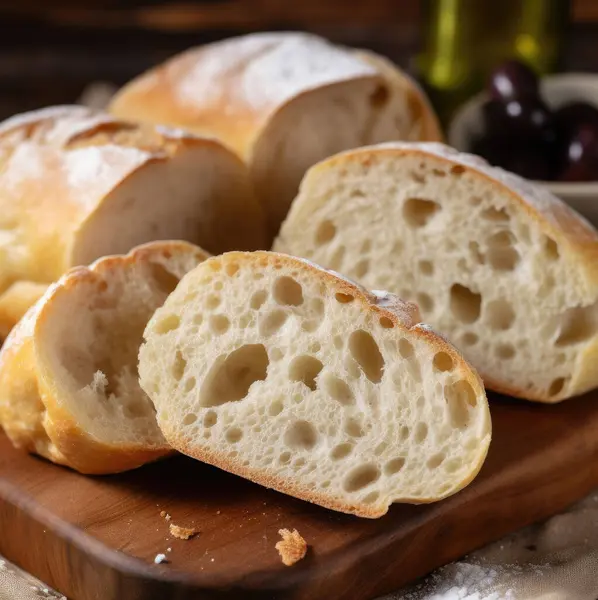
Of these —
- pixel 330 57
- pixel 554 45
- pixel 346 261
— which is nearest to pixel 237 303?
pixel 346 261

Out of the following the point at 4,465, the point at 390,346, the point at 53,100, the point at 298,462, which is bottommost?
the point at 53,100

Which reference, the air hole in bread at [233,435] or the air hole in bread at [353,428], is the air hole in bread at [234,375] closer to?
the air hole in bread at [233,435]

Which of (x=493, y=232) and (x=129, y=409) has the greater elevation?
(x=493, y=232)

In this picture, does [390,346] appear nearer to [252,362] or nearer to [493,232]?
[252,362]

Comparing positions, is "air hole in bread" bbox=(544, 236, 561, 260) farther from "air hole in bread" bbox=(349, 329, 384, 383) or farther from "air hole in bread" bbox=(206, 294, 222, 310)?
"air hole in bread" bbox=(206, 294, 222, 310)

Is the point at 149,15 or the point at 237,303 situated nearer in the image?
the point at 237,303

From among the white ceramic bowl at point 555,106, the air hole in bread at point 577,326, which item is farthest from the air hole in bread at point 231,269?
the white ceramic bowl at point 555,106

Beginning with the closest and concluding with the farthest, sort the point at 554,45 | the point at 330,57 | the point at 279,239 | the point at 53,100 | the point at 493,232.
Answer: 1. the point at 493,232
2. the point at 279,239
3. the point at 330,57
4. the point at 554,45
5. the point at 53,100

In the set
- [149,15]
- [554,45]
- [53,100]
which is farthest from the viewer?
[149,15]
